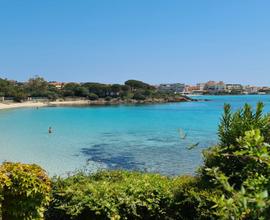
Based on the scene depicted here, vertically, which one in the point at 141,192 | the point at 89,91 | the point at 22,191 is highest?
the point at 89,91

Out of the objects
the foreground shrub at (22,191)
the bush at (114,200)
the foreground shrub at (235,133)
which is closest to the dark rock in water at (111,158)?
the bush at (114,200)

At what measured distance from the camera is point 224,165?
6984 mm

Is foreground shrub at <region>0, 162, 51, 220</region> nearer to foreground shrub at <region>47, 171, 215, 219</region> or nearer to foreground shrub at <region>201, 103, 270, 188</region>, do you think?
foreground shrub at <region>47, 171, 215, 219</region>

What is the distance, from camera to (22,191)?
23.1 ft

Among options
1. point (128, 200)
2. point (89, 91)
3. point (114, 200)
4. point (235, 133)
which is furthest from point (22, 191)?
point (89, 91)

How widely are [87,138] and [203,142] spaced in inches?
511

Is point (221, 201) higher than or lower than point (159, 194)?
higher

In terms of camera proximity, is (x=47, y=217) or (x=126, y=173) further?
(x=126, y=173)

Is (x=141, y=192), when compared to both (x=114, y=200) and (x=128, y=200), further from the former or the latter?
(x=114, y=200)

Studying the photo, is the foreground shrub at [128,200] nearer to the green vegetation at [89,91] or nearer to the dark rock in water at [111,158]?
the dark rock in water at [111,158]

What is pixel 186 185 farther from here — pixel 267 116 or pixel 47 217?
pixel 47 217

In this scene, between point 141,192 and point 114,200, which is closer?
point 114,200

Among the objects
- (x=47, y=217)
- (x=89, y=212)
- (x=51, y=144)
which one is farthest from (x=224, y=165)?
(x=51, y=144)

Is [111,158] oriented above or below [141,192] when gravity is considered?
below
